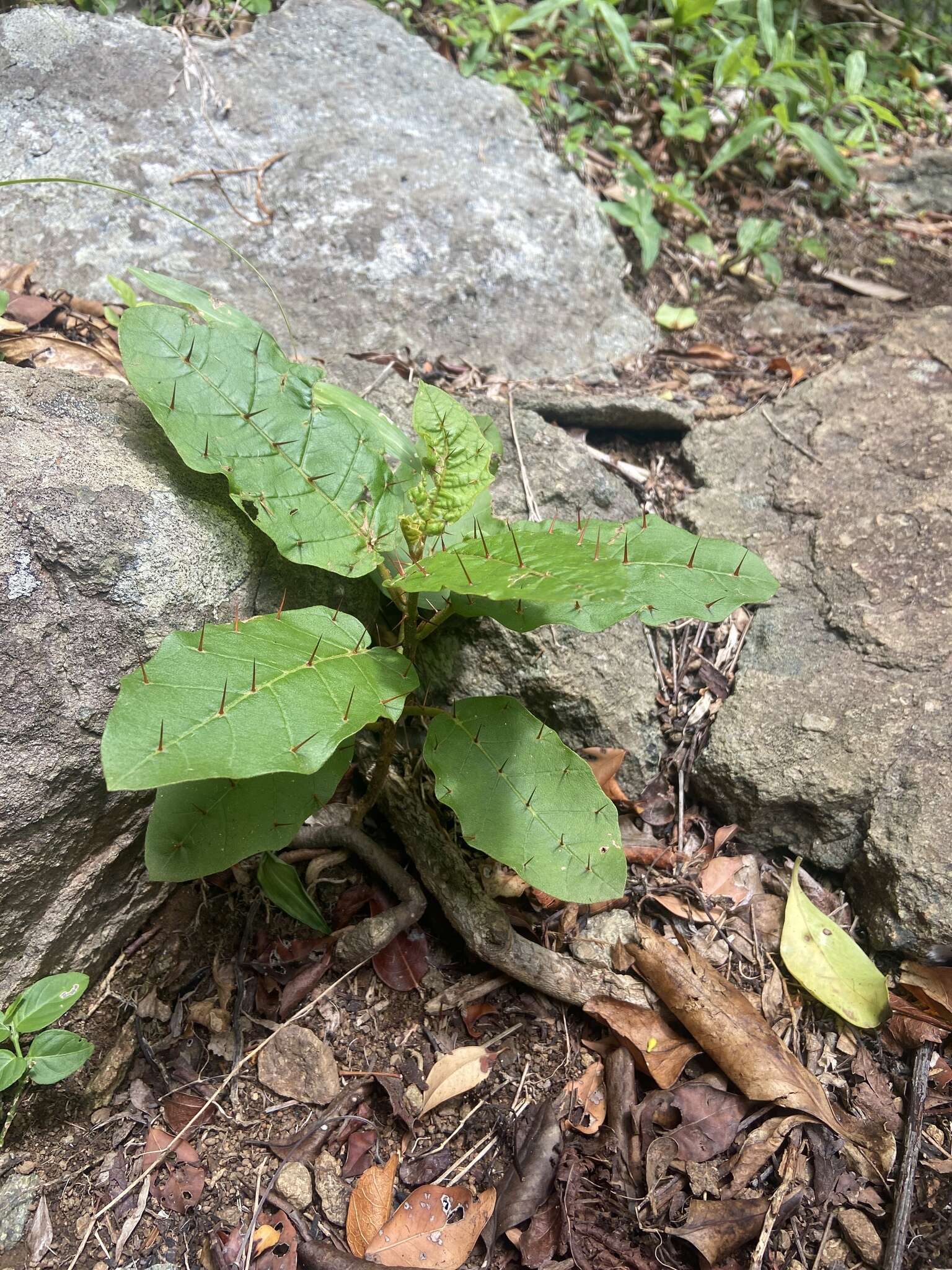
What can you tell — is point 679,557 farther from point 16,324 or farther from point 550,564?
point 16,324

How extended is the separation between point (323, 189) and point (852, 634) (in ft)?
7.72

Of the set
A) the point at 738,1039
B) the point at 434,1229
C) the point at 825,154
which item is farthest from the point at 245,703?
the point at 825,154

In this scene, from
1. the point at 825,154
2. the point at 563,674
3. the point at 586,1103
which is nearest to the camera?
the point at 586,1103

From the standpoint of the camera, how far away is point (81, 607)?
1.74 metres

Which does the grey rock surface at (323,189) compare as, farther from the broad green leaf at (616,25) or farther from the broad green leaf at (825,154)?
the broad green leaf at (825,154)

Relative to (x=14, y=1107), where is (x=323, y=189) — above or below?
above

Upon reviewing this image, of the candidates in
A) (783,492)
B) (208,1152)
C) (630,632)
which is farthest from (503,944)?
(783,492)

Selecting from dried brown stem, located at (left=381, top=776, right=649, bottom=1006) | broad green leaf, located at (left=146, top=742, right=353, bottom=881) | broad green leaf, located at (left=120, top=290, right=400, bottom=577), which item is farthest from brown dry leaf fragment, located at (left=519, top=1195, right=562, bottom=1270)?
broad green leaf, located at (left=120, top=290, right=400, bottom=577)

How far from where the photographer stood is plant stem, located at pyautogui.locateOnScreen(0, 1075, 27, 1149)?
1687mm

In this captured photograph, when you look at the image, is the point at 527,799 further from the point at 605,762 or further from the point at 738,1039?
the point at 738,1039

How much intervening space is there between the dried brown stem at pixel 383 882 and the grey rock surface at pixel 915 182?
4188 mm

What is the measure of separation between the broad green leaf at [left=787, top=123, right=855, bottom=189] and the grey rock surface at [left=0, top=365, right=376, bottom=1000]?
11.3ft

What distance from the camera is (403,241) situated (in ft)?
10.0

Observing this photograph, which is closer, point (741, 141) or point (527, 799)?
point (527, 799)
